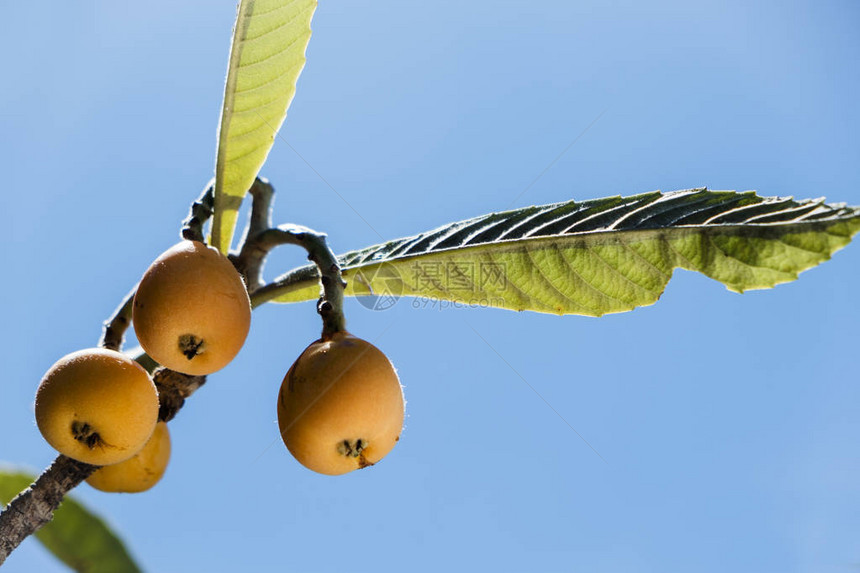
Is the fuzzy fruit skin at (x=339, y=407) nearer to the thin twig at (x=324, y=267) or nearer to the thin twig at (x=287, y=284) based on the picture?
the thin twig at (x=324, y=267)

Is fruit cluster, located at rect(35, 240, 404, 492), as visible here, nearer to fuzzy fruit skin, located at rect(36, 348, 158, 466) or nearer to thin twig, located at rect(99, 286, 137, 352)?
fuzzy fruit skin, located at rect(36, 348, 158, 466)

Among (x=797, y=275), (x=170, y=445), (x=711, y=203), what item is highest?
(x=711, y=203)

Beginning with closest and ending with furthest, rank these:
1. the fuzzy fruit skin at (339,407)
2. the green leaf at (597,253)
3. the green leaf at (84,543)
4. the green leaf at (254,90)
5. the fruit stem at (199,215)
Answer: the fuzzy fruit skin at (339,407), the green leaf at (597,253), the fruit stem at (199,215), the green leaf at (254,90), the green leaf at (84,543)

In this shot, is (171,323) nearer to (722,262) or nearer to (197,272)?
(197,272)

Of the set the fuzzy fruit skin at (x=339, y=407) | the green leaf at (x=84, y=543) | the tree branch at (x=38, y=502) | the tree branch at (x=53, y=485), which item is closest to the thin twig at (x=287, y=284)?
the tree branch at (x=53, y=485)

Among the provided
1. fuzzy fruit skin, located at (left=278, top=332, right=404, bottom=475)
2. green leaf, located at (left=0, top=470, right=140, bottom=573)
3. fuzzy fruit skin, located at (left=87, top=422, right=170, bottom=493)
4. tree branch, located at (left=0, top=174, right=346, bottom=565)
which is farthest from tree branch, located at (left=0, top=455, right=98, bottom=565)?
green leaf, located at (left=0, top=470, right=140, bottom=573)

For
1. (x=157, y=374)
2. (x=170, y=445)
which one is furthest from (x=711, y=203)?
(x=170, y=445)
